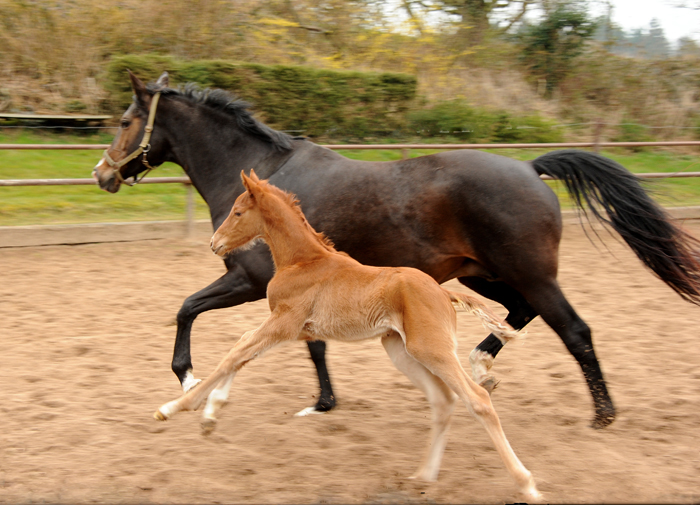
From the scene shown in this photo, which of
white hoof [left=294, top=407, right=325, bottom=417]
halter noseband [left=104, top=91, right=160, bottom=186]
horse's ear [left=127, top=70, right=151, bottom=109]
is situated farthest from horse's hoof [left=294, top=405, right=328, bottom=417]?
horse's ear [left=127, top=70, right=151, bottom=109]

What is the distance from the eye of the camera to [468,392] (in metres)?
2.48

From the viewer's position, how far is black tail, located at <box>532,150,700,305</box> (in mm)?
3447

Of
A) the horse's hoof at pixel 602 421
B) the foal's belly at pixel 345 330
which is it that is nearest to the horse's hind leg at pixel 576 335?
the horse's hoof at pixel 602 421

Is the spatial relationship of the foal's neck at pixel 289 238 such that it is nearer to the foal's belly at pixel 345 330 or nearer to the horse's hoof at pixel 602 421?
the foal's belly at pixel 345 330

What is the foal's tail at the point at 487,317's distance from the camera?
2.70m

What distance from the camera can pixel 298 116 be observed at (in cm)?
1101

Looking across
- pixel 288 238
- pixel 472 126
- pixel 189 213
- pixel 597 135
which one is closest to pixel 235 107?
pixel 288 238

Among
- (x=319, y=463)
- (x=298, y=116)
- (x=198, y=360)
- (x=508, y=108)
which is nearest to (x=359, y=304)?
(x=319, y=463)

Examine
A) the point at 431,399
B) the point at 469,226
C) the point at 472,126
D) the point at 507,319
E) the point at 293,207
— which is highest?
the point at 293,207

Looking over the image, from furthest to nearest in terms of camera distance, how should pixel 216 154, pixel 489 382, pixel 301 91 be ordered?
pixel 301 91 < pixel 216 154 < pixel 489 382

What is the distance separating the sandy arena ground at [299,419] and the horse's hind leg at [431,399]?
0.25ft

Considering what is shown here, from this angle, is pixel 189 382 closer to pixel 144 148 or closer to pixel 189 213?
pixel 144 148

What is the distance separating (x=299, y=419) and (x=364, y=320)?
105cm

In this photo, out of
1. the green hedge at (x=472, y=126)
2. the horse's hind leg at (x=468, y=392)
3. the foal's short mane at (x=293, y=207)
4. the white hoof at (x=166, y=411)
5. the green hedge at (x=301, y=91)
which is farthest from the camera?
the green hedge at (x=472, y=126)
